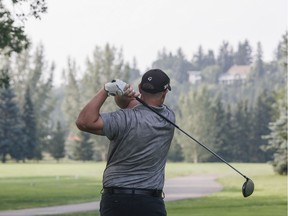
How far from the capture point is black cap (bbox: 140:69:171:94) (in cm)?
493

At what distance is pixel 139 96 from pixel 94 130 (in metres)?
0.41

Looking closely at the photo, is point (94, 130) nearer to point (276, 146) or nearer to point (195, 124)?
point (276, 146)

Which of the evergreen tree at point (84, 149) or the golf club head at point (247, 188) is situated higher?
the golf club head at point (247, 188)

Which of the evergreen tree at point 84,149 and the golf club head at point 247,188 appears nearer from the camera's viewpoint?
the golf club head at point 247,188

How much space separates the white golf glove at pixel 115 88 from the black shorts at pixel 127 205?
0.65 meters

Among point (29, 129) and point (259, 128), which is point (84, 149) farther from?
point (259, 128)

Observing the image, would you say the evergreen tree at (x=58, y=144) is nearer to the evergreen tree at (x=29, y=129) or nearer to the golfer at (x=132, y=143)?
the evergreen tree at (x=29, y=129)

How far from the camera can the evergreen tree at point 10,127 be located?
8344 cm

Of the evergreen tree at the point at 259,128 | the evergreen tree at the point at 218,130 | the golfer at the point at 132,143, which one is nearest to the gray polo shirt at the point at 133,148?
the golfer at the point at 132,143

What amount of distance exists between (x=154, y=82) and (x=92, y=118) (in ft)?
1.61

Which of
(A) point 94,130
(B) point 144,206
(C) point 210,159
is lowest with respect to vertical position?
(C) point 210,159

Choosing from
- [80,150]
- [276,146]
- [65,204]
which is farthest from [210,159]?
[65,204]

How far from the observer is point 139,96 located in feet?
16.3

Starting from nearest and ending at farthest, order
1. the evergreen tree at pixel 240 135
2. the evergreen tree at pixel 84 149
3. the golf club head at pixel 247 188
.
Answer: the golf club head at pixel 247 188
the evergreen tree at pixel 84 149
the evergreen tree at pixel 240 135
